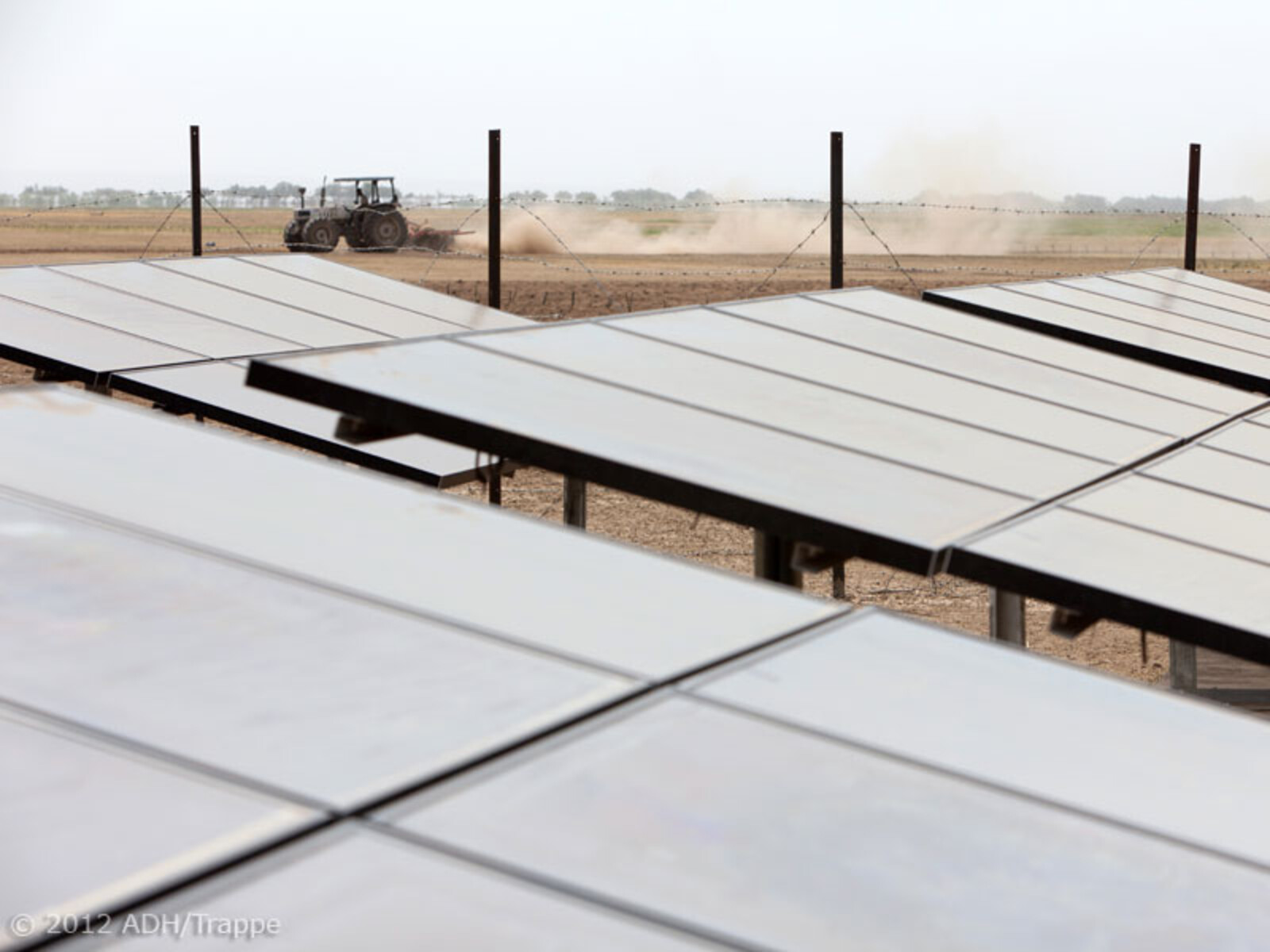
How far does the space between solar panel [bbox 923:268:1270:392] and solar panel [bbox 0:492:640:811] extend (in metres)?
6.87

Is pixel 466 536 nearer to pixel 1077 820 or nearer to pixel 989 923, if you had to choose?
pixel 1077 820

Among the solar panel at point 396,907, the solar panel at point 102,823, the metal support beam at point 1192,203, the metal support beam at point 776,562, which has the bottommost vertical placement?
the metal support beam at point 776,562

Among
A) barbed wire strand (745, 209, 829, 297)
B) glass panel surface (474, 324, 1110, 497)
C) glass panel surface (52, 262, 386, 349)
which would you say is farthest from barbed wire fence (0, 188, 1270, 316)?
glass panel surface (474, 324, 1110, 497)

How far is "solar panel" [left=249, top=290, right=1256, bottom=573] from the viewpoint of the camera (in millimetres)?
4043

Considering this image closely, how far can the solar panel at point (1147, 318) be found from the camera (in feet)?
29.0

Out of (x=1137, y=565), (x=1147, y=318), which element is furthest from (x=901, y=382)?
(x=1147, y=318)

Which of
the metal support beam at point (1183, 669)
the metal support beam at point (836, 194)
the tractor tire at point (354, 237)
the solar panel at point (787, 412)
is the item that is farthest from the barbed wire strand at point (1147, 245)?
the tractor tire at point (354, 237)

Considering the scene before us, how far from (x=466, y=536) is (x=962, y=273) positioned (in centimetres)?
4196

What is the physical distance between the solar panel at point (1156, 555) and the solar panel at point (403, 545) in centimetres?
92

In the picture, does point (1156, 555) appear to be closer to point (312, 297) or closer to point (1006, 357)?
point (1006, 357)

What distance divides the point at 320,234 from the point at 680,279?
31.5ft

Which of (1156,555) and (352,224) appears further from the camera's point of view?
(352,224)

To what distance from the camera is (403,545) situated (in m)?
3.12

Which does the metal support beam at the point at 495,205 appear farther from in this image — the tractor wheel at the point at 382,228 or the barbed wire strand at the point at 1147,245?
the tractor wheel at the point at 382,228
